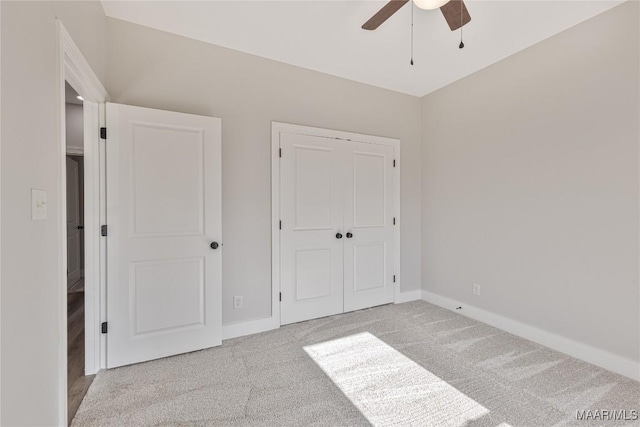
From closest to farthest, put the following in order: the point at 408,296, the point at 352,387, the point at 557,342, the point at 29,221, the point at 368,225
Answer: the point at 29,221 → the point at 352,387 → the point at 557,342 → the point at 368,225 → the point at 408,296

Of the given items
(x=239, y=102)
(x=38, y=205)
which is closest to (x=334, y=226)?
(x=239, y=102)

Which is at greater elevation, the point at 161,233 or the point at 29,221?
the point at 29,221

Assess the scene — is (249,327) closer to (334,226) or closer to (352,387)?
(352,387)

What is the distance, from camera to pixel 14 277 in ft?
3.40

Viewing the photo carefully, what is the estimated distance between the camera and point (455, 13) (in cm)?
184

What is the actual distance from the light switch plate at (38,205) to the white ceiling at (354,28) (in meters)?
1.75

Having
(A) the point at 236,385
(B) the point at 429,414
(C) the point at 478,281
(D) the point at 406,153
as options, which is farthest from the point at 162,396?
(D) the point at 406,153

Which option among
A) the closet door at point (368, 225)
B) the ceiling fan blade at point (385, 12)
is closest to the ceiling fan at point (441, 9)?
the ceiling fan blade at point (385, 12)

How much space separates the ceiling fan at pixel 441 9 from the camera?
173 centimetres

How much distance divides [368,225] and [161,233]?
2.18 metres

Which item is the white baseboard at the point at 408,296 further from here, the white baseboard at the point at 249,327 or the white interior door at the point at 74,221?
the white interior door at the point at 74,221

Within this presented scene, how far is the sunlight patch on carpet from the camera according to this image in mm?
1676

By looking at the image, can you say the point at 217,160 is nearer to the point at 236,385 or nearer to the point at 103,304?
the point at 103,304

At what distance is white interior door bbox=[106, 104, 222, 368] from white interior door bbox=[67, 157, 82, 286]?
3.12 meters
